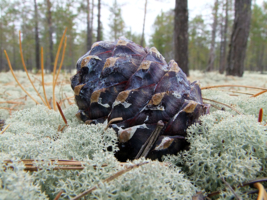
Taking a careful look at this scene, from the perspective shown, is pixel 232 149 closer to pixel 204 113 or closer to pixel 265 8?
pixel 204 113

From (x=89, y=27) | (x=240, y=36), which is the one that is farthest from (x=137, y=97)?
(x=89, y=27)

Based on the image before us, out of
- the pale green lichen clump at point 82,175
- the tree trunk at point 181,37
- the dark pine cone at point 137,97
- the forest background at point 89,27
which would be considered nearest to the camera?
the pale green lichen clump at point 82,175

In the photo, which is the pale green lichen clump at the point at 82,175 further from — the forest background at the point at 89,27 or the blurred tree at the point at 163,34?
the blurred tree at the point at 163,34

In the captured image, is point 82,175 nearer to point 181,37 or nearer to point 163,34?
point 181,37

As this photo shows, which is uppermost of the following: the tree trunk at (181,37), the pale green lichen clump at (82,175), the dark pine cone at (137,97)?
the tree trunk at (181,37)

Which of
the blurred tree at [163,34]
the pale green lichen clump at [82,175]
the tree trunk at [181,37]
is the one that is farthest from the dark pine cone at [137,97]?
the blurred tree at [163,34]

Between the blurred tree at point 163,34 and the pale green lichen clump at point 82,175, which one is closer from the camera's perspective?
the pale green lichen clump at point 82,175
